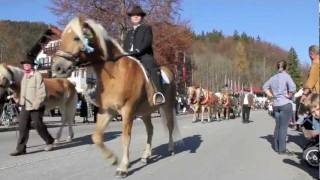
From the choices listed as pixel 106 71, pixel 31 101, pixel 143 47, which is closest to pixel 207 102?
pixel 31 101

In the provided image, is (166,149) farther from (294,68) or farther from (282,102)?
(294,68)

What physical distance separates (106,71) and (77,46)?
2.42ft

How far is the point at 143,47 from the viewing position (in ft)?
34.0

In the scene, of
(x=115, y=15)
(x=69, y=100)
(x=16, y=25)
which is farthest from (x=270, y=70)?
(x=69, y=100)

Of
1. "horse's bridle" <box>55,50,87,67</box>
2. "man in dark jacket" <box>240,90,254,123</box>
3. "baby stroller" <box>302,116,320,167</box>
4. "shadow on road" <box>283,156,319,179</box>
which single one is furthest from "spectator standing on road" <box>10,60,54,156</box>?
"man in dark jacket" <box>240,90,254,123</box>

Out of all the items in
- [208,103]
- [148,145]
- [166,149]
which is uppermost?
[208,103]

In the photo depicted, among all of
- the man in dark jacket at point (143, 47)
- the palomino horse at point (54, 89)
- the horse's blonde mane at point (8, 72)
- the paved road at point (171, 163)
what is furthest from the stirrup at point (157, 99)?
the horse's blonde mane at point (8, 72)

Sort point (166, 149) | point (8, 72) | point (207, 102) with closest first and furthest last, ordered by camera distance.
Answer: point (166, 149) < point (8, 72) < point (207, 102)

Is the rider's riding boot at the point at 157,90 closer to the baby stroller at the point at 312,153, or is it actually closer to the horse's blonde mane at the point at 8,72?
the baby stroller at the point at 312,153

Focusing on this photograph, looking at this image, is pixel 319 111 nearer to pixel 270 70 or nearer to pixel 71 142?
pixel 71 142

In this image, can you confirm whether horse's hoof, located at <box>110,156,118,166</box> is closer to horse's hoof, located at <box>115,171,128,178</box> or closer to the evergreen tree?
horse's hoof, located at <box>115,171,128,178</box>

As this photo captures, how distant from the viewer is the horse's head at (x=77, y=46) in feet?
28.2

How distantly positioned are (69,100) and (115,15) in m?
25.8

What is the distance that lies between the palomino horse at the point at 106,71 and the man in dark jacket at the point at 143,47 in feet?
1.70
